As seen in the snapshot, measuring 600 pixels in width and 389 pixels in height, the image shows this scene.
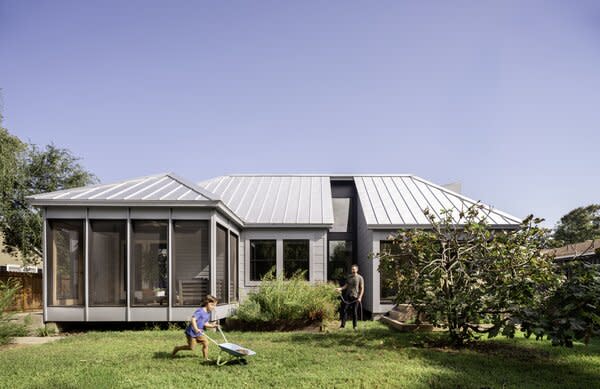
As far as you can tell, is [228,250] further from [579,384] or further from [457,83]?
[579,384]

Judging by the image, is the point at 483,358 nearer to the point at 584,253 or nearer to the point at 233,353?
the point at 584,253

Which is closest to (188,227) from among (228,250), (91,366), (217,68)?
(228,250)

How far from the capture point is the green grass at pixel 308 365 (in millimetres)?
7246

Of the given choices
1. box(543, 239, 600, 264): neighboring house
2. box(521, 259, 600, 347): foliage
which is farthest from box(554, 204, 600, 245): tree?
box(521, 259, 600, 347): foliage

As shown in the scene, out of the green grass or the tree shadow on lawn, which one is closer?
the green grass

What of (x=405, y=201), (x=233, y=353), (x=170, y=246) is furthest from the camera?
(x=405, y=201)

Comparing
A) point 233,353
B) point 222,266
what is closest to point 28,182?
point 222,266

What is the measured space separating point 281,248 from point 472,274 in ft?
28.1

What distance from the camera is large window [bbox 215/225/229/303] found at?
1437 cm

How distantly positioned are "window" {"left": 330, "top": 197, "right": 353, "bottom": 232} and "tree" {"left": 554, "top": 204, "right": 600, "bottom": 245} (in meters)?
23.3

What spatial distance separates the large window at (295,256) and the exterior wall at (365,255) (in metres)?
2.16

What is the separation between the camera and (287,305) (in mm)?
12578

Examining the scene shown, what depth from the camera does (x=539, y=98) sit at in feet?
42.7

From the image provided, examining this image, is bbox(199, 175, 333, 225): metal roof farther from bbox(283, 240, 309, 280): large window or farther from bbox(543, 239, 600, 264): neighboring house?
bbox(543, 239, 600, 264): neighboring house
